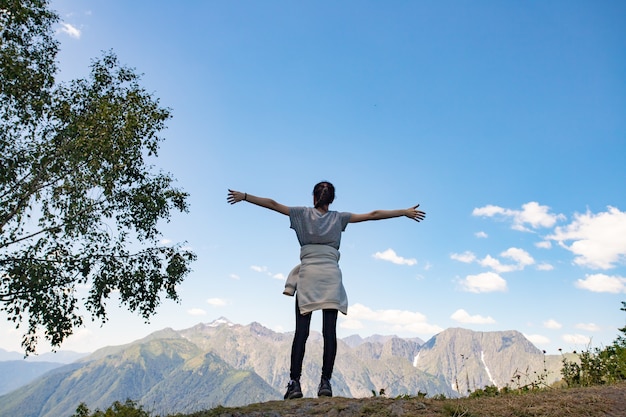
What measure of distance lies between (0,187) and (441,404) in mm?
19239

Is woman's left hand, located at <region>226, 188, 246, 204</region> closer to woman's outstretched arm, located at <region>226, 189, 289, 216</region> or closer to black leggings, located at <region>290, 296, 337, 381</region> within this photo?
woman's outstretched arm, located at <region>226, 189, 289, 216</region>

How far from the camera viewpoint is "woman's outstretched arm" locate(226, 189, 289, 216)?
7.19 meters

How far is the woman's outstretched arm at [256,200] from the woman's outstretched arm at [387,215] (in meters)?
1.09

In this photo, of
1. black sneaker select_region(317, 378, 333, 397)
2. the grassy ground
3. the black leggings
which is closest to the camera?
the grassy ground

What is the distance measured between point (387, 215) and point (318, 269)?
139 cm

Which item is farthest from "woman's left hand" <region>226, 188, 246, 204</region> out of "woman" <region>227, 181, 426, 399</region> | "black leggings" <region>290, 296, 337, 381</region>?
"black leggings" <region>290, 296, 337, 381</region>

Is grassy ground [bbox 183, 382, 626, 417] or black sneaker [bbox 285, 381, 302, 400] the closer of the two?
grassy ground [bbox 183, 382, 626, 417]

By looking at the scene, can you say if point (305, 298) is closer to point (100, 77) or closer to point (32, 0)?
point (100, 77)

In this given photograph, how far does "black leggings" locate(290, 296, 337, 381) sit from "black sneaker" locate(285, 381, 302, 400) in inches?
3.4

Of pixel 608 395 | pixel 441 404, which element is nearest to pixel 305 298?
pixel 441 404

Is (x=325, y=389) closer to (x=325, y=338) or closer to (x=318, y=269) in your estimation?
(x=325, y=338)

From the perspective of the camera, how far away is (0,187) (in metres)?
19.1

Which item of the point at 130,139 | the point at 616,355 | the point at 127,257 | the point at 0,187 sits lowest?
the point at 616,355

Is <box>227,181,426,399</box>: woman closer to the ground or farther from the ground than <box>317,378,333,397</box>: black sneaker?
farther from the ground
